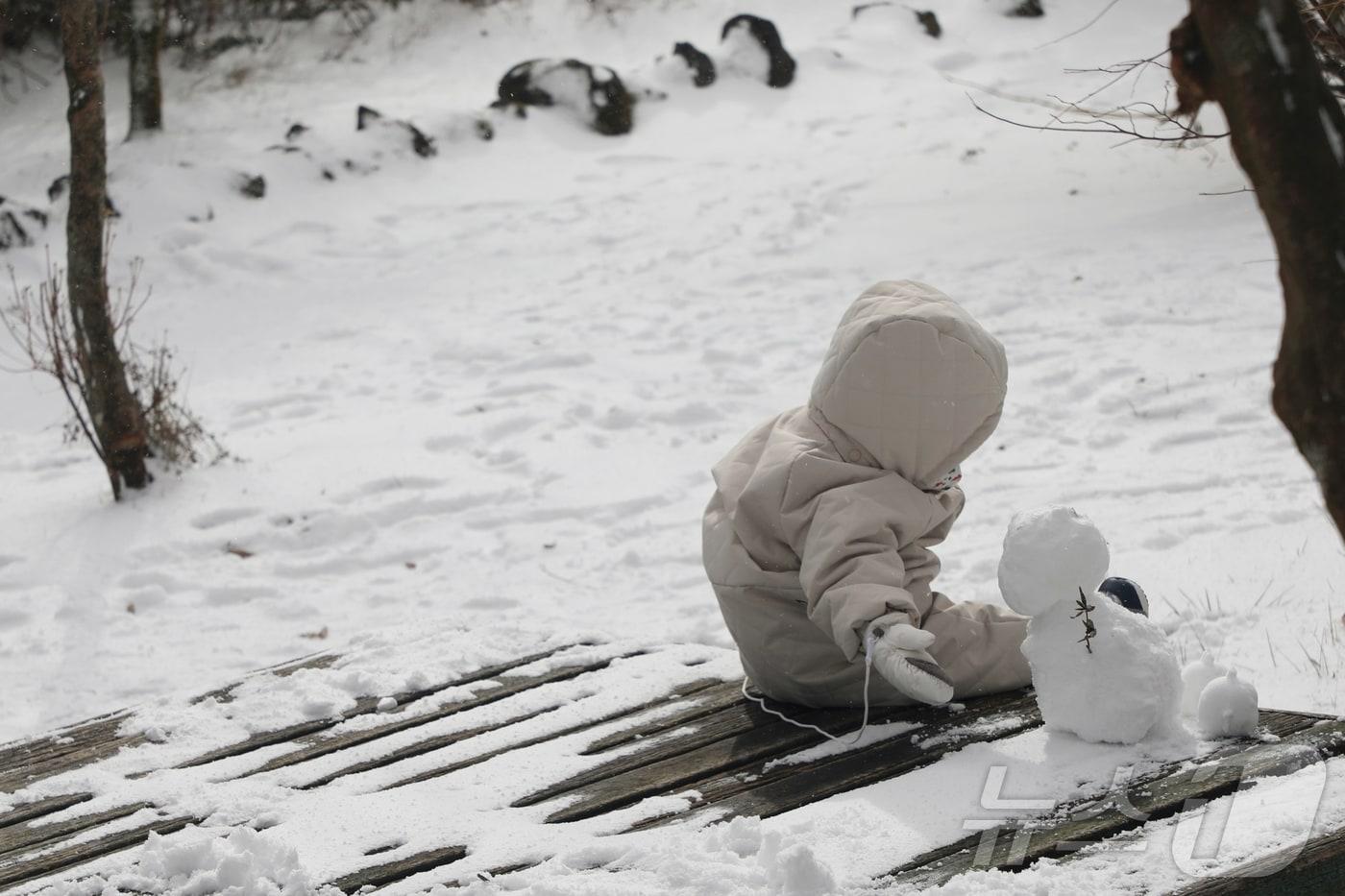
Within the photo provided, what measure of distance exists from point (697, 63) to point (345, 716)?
407 inches

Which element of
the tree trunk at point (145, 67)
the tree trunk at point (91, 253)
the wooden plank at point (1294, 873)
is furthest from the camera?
the tree trunk at point (145, 67)

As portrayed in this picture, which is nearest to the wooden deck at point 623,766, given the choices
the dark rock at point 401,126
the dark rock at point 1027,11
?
the dark rock at point 401,126

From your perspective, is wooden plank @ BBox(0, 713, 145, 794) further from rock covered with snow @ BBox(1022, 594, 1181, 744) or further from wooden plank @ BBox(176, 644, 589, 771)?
rock covered with snow @ BBox(1022, 594, 1181, 744)

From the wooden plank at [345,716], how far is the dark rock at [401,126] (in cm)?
822

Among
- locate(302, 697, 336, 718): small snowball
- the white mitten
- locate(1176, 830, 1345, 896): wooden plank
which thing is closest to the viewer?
locate(1176, 830, 1345, 896): wooden plank

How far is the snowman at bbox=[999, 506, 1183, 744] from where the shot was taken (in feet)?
9.05

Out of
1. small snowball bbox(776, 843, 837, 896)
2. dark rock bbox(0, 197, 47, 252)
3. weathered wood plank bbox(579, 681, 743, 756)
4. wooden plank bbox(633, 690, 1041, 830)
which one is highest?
dark rock bbox(0, 197, 47, 252)

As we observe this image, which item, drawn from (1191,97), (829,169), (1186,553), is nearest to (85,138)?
(1186,553)

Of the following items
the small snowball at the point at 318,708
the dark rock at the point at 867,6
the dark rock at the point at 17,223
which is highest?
the dark rock at the point at 867,6

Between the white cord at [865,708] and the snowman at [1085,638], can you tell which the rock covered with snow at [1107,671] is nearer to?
the snowman at [1085,638]

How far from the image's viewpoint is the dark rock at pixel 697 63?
12852 millimetres

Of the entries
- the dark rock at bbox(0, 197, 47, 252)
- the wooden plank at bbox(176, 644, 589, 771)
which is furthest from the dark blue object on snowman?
the dark rock at bbox(0, 197, 47, 252)

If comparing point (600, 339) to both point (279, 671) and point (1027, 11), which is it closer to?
point (279, 671)

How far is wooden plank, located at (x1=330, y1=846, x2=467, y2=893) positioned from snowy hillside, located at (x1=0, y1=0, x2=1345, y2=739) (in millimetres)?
1928
